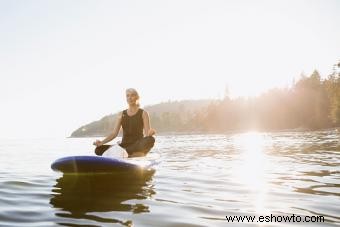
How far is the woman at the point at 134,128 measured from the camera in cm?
1039

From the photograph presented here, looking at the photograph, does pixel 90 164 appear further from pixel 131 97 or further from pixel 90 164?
pixel 131 97

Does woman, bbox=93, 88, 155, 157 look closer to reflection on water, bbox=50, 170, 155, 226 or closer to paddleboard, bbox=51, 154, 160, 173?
reflection on water, bbox=50, 170, 155, 226

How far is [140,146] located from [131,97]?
150cm

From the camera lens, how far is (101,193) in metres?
7.45

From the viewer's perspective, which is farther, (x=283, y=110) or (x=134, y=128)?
(x=283, y=110)

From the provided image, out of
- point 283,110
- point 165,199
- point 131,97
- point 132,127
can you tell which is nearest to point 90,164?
point 165,199

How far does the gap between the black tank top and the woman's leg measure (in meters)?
0.25

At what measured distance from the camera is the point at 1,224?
502 cm

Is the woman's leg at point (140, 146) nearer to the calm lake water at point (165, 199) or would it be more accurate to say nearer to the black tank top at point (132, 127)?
the black tank top at point (132, 127)

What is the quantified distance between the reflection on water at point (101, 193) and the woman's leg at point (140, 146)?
2.35 ft

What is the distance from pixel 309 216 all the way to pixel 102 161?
4.86 m

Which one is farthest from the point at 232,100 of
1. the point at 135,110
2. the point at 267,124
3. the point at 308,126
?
A: the point at 135,110

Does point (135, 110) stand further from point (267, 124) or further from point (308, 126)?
point (267, 124)

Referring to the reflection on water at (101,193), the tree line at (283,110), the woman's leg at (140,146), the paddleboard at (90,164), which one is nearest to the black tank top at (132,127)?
the woman's leg at (140,146)
